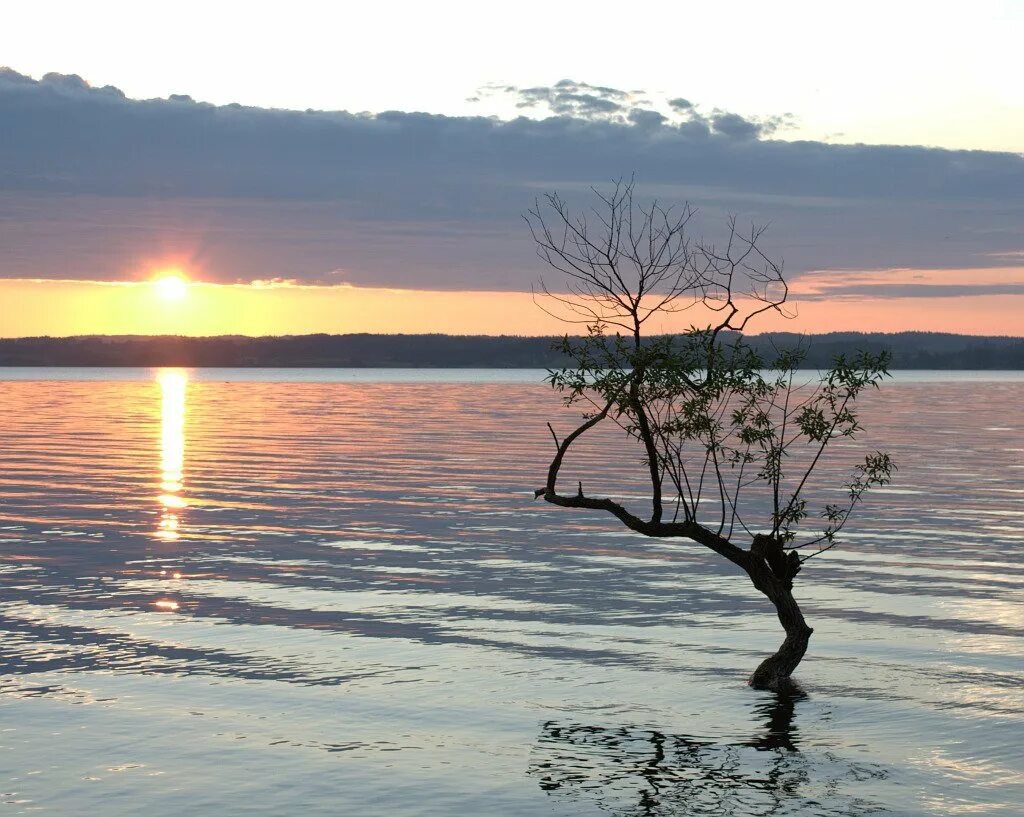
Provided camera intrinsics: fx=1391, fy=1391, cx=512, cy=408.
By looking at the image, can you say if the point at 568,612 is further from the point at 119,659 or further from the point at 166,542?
the point at 166,542

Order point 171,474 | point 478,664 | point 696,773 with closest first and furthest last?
point 696,773 < point 478,664 < point 171,474

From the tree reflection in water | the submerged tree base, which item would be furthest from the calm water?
the submerged tree base

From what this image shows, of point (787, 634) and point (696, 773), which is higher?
point (787, 634)

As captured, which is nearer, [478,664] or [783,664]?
[783,664]

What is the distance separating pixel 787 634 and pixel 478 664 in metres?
5.03

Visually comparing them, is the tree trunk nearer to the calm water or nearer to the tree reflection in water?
the calm water

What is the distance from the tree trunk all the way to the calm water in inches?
21.8

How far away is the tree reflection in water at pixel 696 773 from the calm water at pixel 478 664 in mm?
53

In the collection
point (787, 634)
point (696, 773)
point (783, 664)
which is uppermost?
point (787, 634)

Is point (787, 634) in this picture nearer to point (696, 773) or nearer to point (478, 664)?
point (478, 664)

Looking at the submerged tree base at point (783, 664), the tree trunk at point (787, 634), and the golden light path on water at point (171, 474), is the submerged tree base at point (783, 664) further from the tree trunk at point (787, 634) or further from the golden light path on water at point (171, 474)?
the golden light path on water at point (171, 474)

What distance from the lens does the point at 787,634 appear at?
21703 millimetres

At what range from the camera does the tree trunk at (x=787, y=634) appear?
21.7 metres

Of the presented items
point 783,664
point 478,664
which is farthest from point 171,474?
point 783,664
